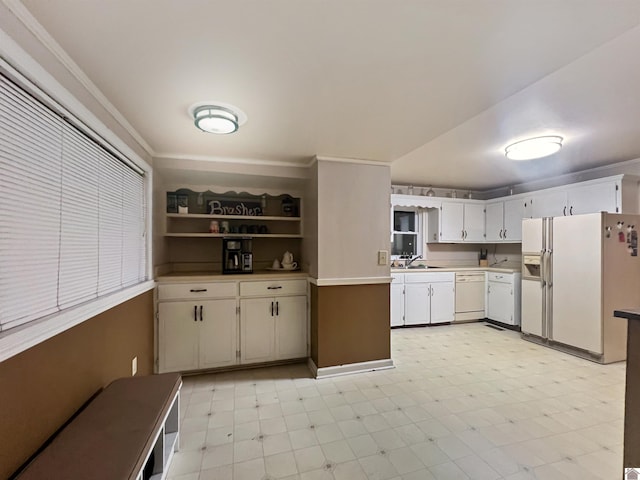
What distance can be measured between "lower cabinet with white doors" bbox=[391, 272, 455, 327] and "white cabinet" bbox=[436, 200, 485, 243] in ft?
2.48

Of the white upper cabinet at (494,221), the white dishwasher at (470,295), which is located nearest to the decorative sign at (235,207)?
the white dishwasher at (470,295)

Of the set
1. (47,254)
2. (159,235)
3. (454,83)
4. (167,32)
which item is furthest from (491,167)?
(47,254)

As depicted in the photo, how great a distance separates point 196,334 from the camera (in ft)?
9.19

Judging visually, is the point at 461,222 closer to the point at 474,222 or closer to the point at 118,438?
the point at 474,222

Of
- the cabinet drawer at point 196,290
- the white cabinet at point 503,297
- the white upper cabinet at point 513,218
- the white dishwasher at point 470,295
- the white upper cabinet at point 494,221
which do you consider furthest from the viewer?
the white upper cabinet at point 494,221

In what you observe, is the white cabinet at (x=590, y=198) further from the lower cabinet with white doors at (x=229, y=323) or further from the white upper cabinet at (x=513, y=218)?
the lower cabinet with white doors at (x=229, y=323)

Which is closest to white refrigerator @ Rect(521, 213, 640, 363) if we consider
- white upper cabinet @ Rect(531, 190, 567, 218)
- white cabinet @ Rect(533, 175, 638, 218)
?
white cabinet @ Rect(533, 175, 638, 218)

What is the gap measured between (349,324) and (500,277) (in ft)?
9.89

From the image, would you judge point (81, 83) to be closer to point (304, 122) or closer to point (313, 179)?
point (304, 122)

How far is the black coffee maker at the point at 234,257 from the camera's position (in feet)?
10.2

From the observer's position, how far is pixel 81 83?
1.44 metres

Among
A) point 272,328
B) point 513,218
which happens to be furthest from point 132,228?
point 513,218

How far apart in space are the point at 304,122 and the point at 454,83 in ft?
3.26

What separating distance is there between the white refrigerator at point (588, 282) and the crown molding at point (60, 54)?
4.67 metres
